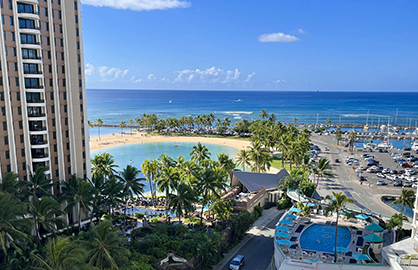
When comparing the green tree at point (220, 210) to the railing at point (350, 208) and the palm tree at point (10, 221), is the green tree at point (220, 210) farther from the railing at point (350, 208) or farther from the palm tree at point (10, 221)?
the palm tree at point (10, 221)

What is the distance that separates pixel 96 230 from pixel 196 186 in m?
20.7

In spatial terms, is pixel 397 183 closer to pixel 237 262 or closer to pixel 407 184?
pixel 407 184

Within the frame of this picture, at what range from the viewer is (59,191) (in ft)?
139

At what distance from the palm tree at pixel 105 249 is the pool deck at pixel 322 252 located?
678 inches

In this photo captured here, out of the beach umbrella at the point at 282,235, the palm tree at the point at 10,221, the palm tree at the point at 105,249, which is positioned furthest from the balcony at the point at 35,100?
the beach umbrella at the point at 282,235

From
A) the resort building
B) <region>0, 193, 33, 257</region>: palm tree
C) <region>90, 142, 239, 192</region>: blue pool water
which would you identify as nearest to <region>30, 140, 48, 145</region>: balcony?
<region>0, 193, 33, 257</region>: palm tree

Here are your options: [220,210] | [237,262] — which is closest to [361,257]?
[237,262]

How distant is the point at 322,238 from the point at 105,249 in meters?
25.8

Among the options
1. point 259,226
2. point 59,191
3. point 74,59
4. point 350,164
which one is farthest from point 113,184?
point 350,164

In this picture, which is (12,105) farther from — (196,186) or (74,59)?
(196,186)

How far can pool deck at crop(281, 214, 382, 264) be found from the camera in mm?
33153

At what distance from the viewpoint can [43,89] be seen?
3956 cm

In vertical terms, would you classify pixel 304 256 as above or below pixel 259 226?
above

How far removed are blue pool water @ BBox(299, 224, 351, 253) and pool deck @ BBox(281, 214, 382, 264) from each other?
54cm
